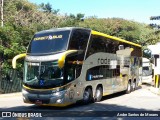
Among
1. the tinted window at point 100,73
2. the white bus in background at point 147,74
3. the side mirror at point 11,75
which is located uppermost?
the tinted window at point 100,73

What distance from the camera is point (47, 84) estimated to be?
14.9m

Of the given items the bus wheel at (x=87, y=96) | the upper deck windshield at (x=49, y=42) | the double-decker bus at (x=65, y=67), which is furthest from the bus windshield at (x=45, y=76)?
the bus wheel at (x=87, y=96)

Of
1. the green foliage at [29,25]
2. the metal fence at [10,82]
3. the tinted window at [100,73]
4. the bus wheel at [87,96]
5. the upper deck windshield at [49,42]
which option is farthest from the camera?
the green foliage at [29,25]

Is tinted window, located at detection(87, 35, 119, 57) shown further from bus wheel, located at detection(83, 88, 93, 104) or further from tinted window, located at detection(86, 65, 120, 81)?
bus wheel, located at detection(83, 88, 93, 104)

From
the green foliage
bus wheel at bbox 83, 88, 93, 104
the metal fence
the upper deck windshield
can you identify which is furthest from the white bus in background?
the upper deck windshield

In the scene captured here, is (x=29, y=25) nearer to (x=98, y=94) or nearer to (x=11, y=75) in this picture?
(x=11, y=75)

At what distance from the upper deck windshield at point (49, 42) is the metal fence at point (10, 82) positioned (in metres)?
9.04

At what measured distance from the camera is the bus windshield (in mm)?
14867

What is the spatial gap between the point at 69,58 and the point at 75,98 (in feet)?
6.40

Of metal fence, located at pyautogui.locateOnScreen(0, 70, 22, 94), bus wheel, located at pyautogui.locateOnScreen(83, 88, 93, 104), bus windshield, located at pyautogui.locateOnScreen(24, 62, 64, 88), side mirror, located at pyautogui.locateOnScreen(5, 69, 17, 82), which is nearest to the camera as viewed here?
bus windshield, located at pyautogui.locateOnScreen(24, 62, 64, 88)

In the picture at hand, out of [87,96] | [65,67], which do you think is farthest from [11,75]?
[65,67]

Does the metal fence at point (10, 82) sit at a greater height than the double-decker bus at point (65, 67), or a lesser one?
lesser

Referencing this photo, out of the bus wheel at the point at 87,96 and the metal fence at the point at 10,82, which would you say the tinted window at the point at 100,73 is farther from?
the metal fence at the point at 10,82

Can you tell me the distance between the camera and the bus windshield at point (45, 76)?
48.8 ft
